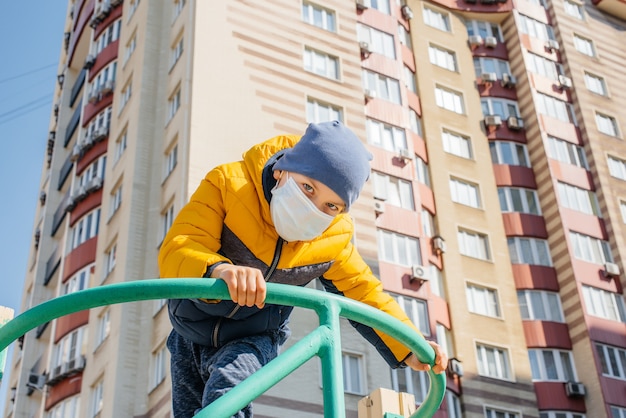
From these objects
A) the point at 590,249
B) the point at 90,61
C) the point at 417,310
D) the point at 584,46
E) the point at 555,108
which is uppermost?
the point at 584,46

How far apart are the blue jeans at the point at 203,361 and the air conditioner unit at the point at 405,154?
26440mm

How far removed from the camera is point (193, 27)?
28.2 metres

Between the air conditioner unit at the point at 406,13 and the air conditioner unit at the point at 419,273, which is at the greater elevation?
the air conditioner unit at the point at 406,13

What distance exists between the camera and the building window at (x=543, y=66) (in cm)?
3741

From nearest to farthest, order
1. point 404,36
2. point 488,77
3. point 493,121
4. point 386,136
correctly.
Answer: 1. point 386,136
2. point 493,121
3. point 404,36
4. point 488,77

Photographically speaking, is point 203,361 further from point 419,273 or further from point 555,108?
point 555,108

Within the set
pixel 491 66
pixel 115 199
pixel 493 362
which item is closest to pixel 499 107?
pixel 491 66

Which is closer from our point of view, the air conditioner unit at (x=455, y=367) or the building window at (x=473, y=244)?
the air conditioner unit at (x=455, y=367)

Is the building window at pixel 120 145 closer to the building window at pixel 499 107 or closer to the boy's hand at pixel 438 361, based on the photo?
the building window at pixel 499 107

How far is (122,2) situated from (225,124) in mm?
11751

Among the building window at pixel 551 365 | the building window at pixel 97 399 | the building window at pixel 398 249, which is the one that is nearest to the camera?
the building window at pixel 97 399

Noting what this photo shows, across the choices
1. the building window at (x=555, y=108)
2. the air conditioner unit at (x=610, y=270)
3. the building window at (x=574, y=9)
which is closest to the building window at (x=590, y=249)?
the air conditioner unit at (x=610, y=270)

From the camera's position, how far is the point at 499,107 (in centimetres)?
3625

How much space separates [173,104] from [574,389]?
15943 mm
